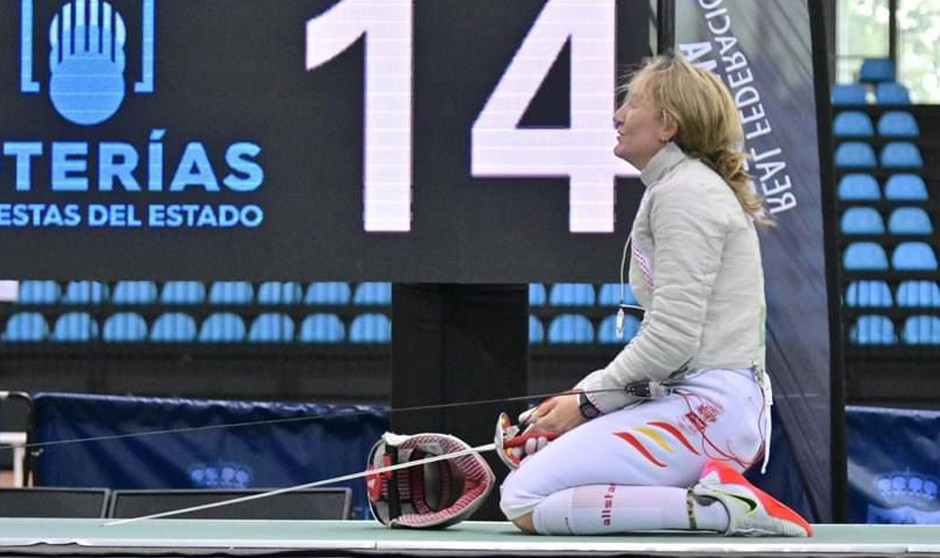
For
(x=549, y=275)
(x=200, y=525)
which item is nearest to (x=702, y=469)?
(x=200, y=525)

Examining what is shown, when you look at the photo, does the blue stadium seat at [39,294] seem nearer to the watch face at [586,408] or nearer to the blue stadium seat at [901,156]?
the blue stadium seat at [901,156]

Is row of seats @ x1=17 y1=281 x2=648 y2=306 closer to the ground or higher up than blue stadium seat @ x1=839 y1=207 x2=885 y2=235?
closer to the ground

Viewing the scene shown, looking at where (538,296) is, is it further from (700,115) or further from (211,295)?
(700,115)

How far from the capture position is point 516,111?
5.18 metres

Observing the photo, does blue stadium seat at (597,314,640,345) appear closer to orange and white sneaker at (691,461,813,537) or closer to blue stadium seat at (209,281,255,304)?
blue stadium seat at (209,281,255,304)

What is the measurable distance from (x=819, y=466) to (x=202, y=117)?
2.25 m

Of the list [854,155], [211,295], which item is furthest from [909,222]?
[211,295]

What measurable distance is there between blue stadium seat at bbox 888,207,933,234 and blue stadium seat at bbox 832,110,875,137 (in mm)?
803

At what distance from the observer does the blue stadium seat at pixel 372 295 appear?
1169 centimetres

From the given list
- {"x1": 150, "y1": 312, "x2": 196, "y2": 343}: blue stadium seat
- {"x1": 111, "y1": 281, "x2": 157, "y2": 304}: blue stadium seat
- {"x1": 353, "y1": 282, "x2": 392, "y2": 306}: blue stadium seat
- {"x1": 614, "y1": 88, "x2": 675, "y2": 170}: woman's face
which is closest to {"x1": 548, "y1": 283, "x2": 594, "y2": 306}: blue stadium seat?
{"x1": 353, "y1": 282, "x2": 392, "y2": 306}: blue stadium seat

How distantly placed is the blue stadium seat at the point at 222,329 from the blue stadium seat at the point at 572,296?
2.09 m

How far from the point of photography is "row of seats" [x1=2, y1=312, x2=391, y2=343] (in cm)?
1148

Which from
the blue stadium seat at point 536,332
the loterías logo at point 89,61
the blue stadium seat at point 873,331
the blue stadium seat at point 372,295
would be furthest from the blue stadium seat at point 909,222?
the loterías logo at point 89,61

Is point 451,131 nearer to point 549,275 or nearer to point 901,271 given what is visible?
point 549,275
